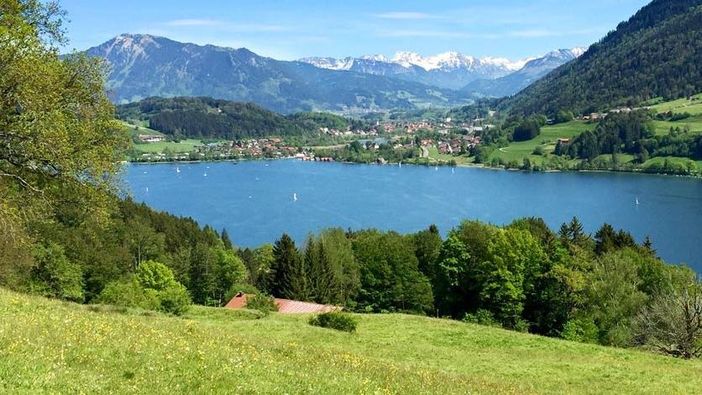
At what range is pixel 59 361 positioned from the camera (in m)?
11.4

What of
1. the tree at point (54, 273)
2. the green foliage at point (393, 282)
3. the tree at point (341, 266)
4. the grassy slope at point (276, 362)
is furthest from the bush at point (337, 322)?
the tree at point (54, 273)

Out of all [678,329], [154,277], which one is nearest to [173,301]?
[154,277]

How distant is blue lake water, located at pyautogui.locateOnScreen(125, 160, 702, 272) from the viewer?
126312 millimetres

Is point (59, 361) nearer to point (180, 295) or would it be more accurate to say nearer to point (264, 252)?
point (180, 295)

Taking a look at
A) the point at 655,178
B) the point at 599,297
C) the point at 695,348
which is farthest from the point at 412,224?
the point at 655,178

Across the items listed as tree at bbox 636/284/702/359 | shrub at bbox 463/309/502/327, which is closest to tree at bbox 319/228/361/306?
shrub at bbox 463/309/502/327

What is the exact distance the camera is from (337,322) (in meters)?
30.5

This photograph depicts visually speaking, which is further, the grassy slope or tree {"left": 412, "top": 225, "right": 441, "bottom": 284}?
tree {"left": 412, "top": 225, "right": 441, "bottom": 284}

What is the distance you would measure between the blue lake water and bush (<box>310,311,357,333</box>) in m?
84.8

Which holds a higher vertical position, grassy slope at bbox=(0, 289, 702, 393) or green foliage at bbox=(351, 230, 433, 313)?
grassy slope at bbox=(0, 289, 702, 393)

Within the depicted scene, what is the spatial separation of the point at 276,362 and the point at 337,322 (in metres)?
16.1

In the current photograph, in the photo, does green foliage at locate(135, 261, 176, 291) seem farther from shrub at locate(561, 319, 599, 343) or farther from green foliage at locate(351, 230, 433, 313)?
shrub at locate(561, 319, 599, 343)

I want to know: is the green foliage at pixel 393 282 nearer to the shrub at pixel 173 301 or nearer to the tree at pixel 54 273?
the shrub at pixel 173 301

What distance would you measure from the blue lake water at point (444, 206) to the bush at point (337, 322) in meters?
84.8
